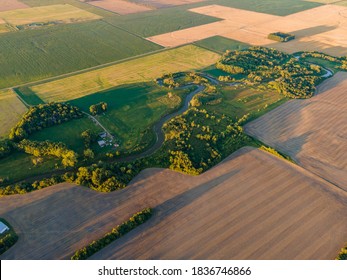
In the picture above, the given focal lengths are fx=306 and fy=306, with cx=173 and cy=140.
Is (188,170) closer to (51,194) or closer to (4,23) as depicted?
(51,194)

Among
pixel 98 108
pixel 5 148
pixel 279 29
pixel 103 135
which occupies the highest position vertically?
pixel 279 29

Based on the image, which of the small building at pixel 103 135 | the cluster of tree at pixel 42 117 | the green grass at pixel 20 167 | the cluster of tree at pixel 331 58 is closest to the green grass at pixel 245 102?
the small building at pixel 103 135

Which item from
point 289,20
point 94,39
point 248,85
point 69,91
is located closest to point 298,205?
point 248,85

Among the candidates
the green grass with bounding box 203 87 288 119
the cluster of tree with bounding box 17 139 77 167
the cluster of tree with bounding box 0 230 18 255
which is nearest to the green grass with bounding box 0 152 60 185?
the cluster of tree with bounding box 17 139 77 167

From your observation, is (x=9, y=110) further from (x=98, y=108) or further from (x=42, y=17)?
(x=42, y=17)

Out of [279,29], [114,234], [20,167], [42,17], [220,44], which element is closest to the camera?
[114,234]

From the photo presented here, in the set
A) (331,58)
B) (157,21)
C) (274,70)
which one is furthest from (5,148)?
(157,21)

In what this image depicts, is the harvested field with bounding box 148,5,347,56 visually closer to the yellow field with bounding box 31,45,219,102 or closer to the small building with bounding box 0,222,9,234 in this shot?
the yellow field with bounding box 31,45,219,102
